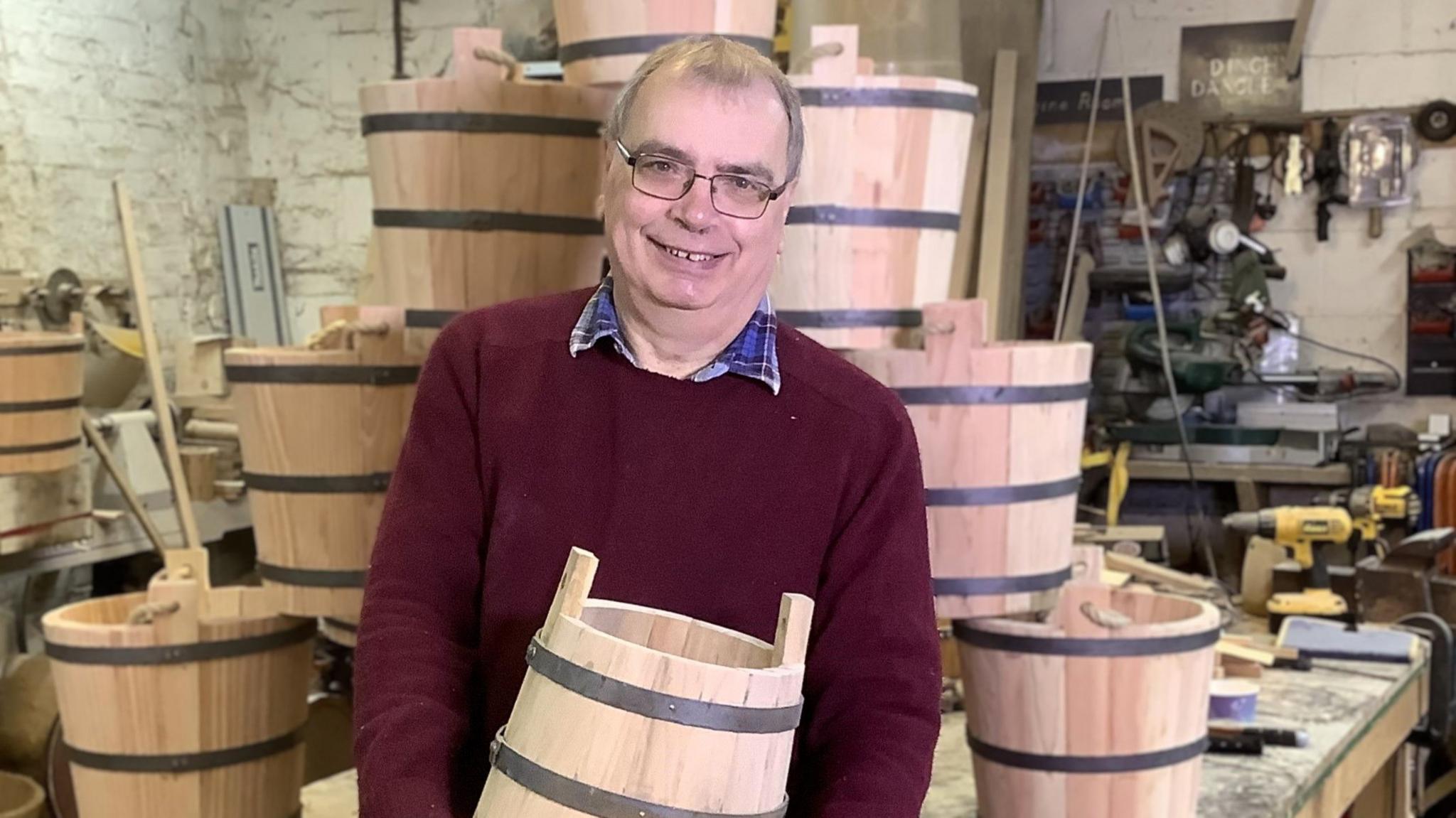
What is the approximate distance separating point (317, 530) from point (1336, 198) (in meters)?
5.26

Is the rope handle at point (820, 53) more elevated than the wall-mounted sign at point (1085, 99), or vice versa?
the wall-mounted sign at point (1085, 99)

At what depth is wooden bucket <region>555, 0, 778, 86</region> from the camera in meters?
2.74

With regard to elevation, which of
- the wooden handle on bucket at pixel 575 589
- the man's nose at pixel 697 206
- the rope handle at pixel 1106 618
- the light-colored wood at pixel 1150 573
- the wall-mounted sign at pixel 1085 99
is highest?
the wall-mounted sign at pixel 1085 99

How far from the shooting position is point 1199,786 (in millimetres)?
2988

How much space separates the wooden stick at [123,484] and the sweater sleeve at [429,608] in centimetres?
428

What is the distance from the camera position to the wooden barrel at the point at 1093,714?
108 inches

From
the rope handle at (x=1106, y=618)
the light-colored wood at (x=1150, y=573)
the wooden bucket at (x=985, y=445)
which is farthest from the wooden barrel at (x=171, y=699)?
the light-colored wood at (x=1150, y=573)

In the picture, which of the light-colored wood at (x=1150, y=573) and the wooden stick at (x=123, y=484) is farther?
the wooden stick at (x=123, y=484)

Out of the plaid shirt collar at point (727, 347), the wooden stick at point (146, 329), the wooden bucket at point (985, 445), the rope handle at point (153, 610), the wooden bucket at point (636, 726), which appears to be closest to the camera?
the wooden bucket at point (636, 726)

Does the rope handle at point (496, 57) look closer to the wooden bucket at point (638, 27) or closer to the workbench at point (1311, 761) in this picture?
the wooden bucket at point (638, 27)

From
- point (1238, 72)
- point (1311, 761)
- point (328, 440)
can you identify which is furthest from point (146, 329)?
point (1238, 72)

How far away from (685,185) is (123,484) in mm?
4636

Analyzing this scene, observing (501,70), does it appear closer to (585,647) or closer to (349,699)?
(585,647)

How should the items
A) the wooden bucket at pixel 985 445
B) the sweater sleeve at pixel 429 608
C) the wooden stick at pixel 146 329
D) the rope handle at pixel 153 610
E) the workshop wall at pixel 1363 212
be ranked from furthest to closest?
the workshop wall at pixel 1363 212 < the wooden stick at pixel 146 329 < the rope handle at pixel 153 610 < the wooden bucket at pixel 985 445 < the sweater sleeve at pixel 429 608
